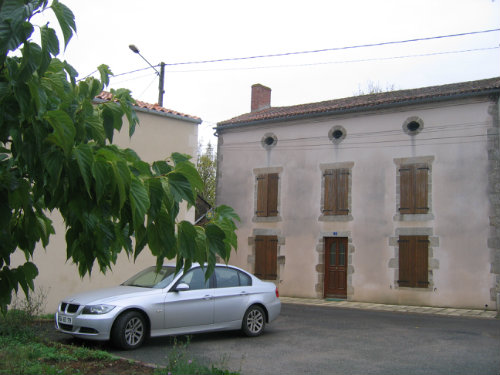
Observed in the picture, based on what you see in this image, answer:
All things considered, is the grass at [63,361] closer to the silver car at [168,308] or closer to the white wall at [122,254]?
the silver car at [168,308]

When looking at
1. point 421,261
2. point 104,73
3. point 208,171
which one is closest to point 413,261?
point 421,261

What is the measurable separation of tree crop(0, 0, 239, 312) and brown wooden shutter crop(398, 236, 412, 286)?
16266 millimetres

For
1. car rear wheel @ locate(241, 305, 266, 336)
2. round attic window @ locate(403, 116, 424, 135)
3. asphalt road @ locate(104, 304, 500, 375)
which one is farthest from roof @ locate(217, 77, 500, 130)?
car rear wheel @ locate(241, 305, 266, 336)

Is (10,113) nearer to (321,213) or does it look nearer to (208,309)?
(208,309)

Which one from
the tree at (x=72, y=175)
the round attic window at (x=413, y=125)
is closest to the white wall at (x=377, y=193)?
the round attic window at (x=413, y=125)

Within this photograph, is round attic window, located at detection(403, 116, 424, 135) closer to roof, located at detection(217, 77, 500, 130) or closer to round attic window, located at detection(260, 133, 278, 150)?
roof, located at detection(217, 77, 500, 130)

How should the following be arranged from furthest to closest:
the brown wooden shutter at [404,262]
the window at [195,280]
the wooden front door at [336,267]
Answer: the wooden front door at [336,267] < the brown wooden shutter at [404,262] < the window at [195,280]

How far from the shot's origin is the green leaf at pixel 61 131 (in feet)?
5.46

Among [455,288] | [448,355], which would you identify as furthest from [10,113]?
[455,288]

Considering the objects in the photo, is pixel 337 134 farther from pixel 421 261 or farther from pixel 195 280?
pixel 195 280

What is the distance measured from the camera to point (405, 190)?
17.8m

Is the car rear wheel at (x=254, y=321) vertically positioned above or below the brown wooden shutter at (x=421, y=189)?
below

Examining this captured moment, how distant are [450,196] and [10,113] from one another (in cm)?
1685

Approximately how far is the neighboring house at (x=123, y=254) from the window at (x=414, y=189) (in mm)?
7447
